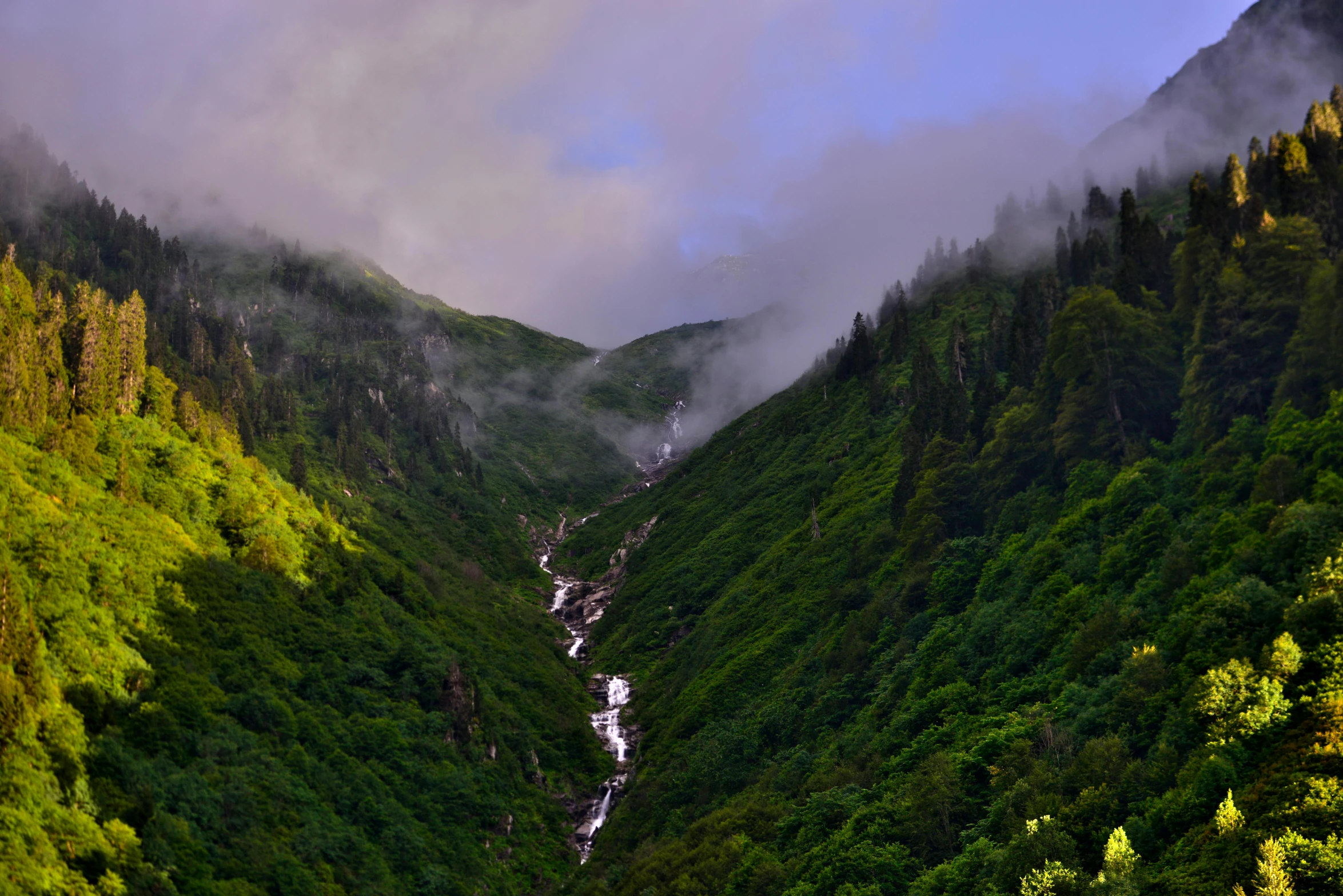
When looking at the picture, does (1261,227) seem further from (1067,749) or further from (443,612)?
(443,612)

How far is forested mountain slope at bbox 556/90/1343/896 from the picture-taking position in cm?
6450

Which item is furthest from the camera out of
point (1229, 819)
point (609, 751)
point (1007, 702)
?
point (609, 751)

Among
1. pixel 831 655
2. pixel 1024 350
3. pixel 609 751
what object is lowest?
pixel 609 751

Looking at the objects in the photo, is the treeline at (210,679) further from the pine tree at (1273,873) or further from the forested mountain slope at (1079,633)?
the pine tree at (1273,873)

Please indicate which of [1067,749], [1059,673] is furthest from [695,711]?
[1067,749]

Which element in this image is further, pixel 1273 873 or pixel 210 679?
pixel 210 679

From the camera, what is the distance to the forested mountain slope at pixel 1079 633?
212 ft

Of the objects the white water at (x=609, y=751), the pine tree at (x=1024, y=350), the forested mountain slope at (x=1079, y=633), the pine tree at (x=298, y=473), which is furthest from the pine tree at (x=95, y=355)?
the pine tree at (x=1024, y=350)

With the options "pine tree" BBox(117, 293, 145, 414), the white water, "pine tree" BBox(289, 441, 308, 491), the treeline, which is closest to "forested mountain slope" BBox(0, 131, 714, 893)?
the treeline

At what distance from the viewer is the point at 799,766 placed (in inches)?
4569

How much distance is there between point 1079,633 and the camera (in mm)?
92438

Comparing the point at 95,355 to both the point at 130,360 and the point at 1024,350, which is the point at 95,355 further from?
the point at 1024,350

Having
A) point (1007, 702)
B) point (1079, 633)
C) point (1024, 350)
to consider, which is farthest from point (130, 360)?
point (1024, 350)

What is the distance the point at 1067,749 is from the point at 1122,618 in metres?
16.8
